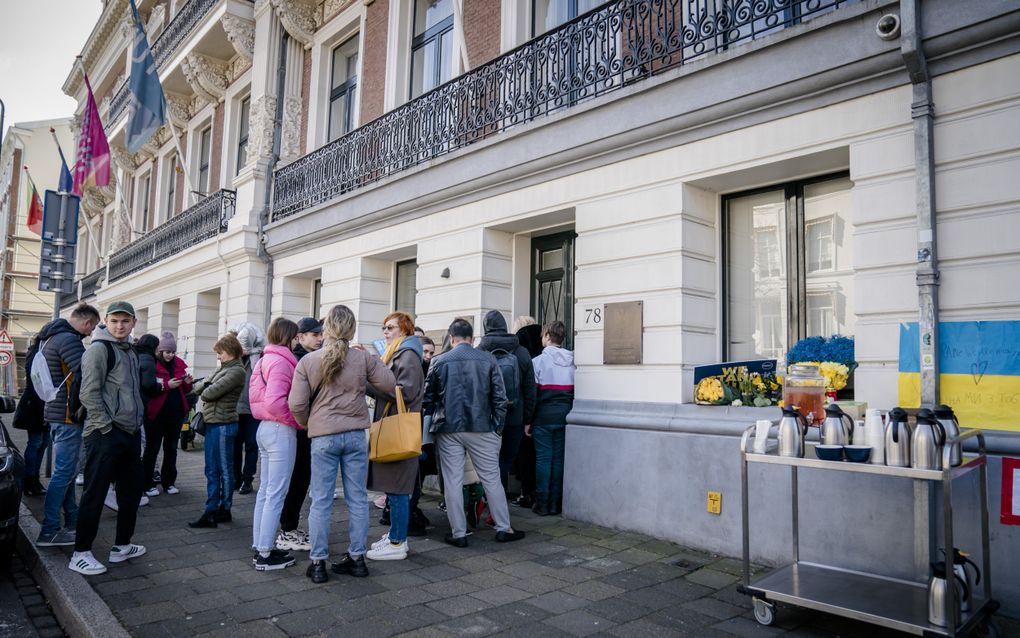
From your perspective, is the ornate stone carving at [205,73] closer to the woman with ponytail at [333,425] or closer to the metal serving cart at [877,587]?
the woman with ponytail at [333,425]

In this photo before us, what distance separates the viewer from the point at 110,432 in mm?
5059

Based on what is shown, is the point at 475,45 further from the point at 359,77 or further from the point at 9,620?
the point at 9,620

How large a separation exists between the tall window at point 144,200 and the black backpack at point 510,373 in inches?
820

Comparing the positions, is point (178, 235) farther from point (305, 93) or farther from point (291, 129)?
point (305, 93)

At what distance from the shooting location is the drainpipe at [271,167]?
1402 centimetres

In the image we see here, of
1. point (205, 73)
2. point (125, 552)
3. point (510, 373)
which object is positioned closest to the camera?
point (125, 552)

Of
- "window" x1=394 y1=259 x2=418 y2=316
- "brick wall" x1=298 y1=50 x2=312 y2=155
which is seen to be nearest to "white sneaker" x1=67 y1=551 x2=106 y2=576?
"window" x1=394 y1=259 x2=418 y2=316

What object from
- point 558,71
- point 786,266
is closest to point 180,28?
point 558,71

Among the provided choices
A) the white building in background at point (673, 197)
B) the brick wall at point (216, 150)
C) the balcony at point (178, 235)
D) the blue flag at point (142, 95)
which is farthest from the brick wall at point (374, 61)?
the brick wall at point (216, 150)

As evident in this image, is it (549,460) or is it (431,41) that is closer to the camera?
(549,460)

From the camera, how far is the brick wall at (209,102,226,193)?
17641 millimetres

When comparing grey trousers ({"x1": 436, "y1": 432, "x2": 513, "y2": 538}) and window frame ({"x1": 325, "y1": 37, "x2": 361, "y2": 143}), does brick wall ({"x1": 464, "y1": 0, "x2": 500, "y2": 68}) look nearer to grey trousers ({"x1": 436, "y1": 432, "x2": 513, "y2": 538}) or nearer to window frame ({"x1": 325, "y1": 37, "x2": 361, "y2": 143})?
window frame ({"x1": 325, "y1": 37, "x2": 361, "y2": 143})

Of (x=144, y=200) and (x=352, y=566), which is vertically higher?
(x=144, y=200)

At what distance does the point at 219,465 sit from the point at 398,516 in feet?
7.27
